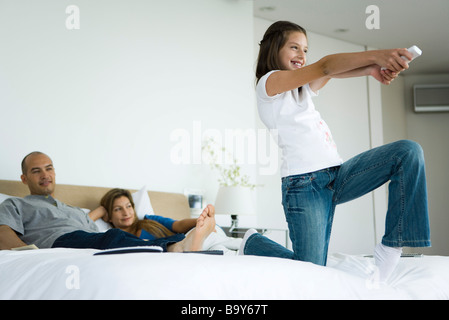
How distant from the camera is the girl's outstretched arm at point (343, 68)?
5.02 feet

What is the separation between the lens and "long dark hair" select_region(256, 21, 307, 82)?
1963 millimetres

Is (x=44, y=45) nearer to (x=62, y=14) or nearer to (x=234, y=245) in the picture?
(x=62, y=14)

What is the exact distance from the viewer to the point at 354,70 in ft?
5.63

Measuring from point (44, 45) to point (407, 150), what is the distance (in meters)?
2.79

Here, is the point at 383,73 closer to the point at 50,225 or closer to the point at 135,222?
the point at 50,225

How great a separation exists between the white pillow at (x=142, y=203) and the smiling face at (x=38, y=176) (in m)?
0.63

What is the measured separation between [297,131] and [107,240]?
3.20ft

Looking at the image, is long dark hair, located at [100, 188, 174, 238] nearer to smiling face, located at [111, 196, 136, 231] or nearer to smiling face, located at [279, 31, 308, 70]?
smiling face, located at [111, 196, 136, 231]

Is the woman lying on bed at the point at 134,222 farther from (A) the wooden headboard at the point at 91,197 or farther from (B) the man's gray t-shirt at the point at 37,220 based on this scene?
(B) the man's gray t-shirt at the point at 37,220

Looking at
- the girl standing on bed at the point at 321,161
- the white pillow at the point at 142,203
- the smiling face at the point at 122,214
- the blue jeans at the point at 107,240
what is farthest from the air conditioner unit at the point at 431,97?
the blue jeans at the point at 107,240

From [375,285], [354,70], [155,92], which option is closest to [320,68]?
[354,70]

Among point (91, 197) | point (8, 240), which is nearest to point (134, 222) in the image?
point (91, 197)

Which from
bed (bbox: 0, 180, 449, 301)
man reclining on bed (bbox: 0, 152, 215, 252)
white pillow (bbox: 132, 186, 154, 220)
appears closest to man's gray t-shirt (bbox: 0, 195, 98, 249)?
man reclining on bed (bbox: 0, 152, 215, 252)

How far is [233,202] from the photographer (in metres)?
4.09
